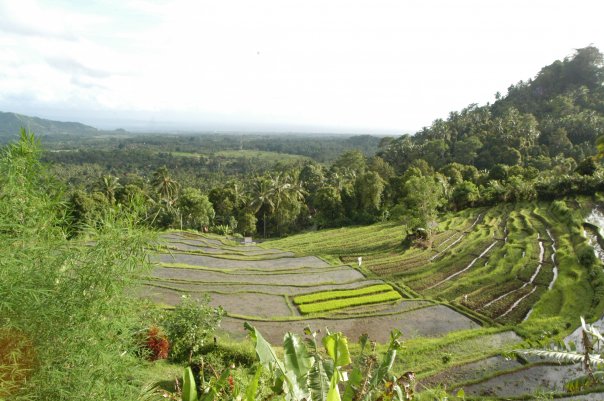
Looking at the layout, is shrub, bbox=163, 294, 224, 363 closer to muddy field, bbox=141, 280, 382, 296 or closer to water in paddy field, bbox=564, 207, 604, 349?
muddy field, bbox=141, 280, 382, 296

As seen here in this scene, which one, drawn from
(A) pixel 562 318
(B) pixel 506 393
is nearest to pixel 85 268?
(B) pixel 506 393

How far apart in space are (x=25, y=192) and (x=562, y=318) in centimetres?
2332

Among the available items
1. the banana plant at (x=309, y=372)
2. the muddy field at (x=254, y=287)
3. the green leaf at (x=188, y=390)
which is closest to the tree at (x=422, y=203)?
the muddy field at (x=254, y=287)

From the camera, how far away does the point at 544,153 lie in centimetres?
6769

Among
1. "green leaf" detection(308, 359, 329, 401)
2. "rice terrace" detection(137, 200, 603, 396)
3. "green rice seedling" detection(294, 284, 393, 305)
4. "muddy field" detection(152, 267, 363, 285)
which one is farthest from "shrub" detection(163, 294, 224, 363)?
"muddy field" detection(152, 267, 363, 285)

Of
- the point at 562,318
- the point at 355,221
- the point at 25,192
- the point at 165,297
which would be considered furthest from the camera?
the point at 355,221

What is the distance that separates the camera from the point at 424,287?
26219mm

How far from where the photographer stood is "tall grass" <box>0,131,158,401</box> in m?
5.57

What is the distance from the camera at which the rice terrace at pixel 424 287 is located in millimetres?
17656

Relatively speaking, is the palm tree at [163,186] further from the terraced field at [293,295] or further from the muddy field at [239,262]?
the muddy field at [239,262]

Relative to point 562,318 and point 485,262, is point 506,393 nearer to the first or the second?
point 562,318

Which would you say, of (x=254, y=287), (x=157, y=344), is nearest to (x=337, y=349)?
(x=157, y=344)

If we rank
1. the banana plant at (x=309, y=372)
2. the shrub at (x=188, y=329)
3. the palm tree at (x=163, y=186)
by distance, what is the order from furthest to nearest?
the palm tree at (x=163, y=186), the shrub at (x=188, y=329), the banana plant at (x=309, y=372)

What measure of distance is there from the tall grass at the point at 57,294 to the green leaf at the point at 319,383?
2.95 metres
